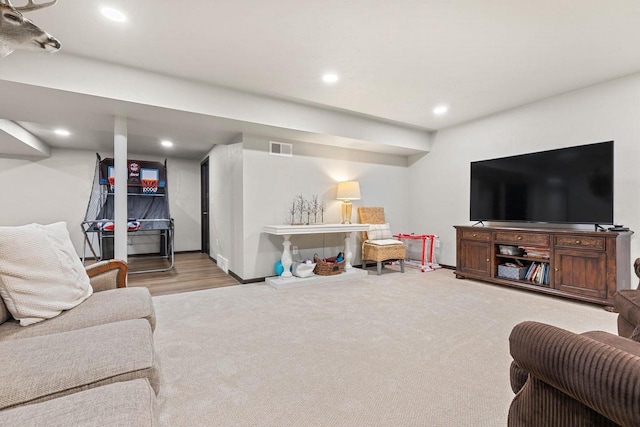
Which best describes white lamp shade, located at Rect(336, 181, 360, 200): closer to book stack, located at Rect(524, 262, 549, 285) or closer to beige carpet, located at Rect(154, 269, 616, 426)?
beige carpet, located at Rect(154, 269, 616, 426)

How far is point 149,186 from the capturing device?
557 centimetres

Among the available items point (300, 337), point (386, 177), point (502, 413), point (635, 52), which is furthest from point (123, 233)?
point (635, 52)

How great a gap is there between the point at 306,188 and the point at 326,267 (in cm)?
128

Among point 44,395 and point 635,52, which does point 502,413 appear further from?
point 635,52

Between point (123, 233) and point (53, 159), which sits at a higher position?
point (53, 159)

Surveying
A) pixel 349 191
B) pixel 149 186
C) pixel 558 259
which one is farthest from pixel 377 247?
pixel 149 186

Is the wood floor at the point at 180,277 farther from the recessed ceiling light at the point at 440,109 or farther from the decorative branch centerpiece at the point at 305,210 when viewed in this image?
the recessed ceiling light at the point at 440,109

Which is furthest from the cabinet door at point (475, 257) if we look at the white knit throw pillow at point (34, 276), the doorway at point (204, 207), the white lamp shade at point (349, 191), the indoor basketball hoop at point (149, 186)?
the indoor basketball hoop at point (149, 186)

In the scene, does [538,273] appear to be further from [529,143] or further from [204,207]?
[204,207]

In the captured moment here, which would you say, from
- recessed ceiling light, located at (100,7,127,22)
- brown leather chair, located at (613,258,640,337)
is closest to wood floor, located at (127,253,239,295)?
recessed ceiling light, located at (100,7,127,22)

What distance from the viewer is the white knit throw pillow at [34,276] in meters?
1.36

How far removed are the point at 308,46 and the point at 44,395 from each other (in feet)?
8.94

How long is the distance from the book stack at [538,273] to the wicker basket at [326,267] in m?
2.44

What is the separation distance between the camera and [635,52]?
2.68m
